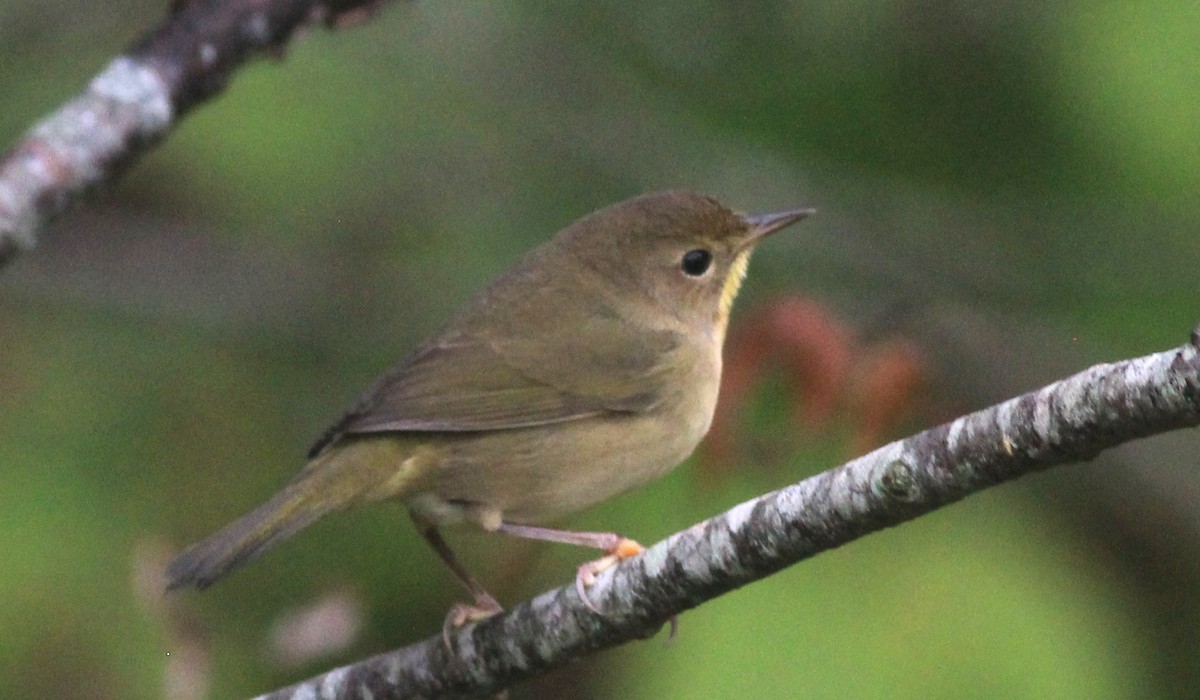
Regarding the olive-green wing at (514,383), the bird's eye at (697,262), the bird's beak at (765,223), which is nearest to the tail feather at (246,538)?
the olive-green wing at (514,383)

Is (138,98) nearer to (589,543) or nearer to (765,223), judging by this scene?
(589,543)

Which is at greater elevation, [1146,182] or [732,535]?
[1146,182]

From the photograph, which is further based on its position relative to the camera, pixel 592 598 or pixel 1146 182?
pixel 1146 182

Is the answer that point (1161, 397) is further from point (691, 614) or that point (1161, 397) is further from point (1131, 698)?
point (1131, 698)

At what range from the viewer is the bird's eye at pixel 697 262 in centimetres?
521

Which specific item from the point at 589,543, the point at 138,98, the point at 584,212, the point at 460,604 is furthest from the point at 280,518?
the point at 584,212

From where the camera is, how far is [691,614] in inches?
161

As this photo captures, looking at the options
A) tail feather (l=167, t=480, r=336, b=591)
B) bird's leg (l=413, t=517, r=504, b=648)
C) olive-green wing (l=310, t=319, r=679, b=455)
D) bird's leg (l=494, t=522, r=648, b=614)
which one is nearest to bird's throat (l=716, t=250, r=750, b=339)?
olive-green wing (l=310, t=319, r=679, b=455)

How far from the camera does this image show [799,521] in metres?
2.83

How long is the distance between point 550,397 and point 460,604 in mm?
874

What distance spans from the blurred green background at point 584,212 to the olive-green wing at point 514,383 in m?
0.32

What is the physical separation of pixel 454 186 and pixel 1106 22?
287cm

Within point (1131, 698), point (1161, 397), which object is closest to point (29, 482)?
point (1131, 698)

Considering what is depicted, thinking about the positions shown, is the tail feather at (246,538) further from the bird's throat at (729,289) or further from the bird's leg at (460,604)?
the bird's throat at (729,289)
